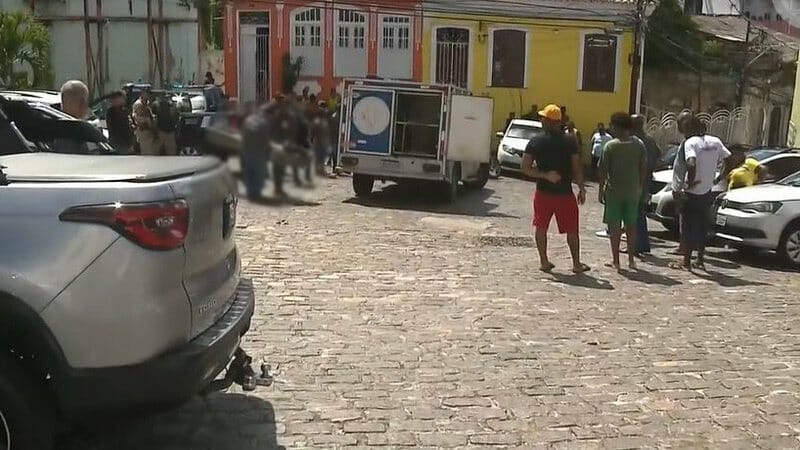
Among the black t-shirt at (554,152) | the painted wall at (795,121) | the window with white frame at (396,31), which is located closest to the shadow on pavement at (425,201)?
the black t-shirt at (554,152)

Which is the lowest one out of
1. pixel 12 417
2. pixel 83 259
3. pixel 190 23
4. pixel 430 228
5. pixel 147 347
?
pixel 430 228

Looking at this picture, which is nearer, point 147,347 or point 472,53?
point 147,347

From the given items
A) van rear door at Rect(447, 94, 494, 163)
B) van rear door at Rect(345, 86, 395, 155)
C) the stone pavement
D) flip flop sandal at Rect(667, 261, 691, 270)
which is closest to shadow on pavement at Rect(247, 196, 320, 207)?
the stone pavement

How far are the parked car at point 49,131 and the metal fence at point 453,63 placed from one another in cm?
2276

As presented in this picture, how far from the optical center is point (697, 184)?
1024cm

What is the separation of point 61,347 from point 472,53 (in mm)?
24882

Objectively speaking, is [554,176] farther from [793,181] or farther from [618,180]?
[793,181]

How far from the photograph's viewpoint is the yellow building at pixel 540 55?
2769 centimetres

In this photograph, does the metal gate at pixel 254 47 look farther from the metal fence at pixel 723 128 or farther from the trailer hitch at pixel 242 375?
the metal fence at pixel 723 128

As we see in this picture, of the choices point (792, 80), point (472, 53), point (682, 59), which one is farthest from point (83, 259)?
point (682, 59)

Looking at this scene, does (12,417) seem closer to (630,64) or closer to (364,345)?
(364,345)

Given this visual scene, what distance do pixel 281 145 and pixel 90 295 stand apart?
306 cm

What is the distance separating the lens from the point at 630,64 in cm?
2806

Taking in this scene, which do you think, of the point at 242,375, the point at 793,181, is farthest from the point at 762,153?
the point at 242,375
